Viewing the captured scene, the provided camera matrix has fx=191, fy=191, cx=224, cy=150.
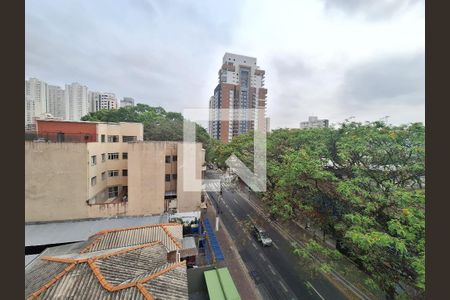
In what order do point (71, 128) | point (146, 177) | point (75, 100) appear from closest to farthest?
point (146, 177)
point (71, 128)
point (75, 100)

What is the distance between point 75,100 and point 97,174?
40865mm

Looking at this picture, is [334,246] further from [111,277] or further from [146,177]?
[146,177]

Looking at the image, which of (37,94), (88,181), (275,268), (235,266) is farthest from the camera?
(37,94)

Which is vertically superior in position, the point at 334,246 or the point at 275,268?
the point at 334,246

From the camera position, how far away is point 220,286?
8.70 metres

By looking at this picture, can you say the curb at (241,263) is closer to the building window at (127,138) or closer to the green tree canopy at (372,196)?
the green tree canopy at (372,196)

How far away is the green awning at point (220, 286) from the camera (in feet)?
26.7

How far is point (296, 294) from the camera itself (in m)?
9.83

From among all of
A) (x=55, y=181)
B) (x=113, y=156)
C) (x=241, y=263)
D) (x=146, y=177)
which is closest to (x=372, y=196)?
(x=241, y=263)

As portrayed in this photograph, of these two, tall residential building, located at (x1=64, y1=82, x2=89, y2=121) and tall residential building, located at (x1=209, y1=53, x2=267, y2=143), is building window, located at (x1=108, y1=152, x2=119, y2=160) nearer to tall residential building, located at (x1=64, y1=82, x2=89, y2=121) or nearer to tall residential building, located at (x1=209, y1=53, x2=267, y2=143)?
tall residential building, located at (x1=209, y1=53, x2=267, y2=143)

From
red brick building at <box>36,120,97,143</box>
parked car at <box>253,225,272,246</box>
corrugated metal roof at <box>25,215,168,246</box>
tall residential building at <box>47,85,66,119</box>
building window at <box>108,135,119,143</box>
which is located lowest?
parked car at <box>253,225,272,246</box>

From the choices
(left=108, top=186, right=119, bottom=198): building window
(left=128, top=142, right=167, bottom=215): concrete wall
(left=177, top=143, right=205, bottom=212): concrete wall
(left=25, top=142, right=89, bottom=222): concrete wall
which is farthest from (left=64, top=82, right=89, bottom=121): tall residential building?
(left=177, top=143, right=205, bottom=212): concrete wall

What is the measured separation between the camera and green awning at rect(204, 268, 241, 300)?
8.12 m

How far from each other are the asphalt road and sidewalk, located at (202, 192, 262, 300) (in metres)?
0.33
